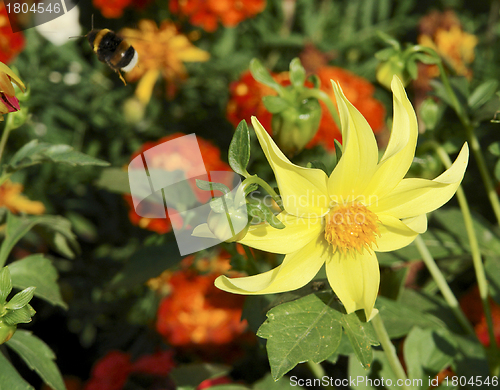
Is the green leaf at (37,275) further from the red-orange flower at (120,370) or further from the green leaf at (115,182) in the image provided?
the red-orange flower at (120,370)

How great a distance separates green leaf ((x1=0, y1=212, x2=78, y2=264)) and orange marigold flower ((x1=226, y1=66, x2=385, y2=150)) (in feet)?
1.66

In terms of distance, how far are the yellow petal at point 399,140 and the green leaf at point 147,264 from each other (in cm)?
43

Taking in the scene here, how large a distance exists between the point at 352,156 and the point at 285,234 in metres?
0.13

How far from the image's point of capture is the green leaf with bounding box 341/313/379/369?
543 mm

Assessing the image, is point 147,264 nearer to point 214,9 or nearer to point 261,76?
point 261,76

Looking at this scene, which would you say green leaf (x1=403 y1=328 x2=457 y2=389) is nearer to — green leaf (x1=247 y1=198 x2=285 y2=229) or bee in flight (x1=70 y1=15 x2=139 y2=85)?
green leaf (x1=247 y1=198 x2=285 y2=229)

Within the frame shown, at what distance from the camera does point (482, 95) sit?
36.2 inches

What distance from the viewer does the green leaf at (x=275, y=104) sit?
0.76 m

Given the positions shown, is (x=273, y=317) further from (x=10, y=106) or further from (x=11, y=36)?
(x=11, y=36)

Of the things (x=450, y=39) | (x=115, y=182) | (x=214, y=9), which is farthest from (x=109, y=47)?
(x=450, y=39)

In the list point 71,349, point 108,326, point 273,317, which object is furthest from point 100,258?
point 273,317

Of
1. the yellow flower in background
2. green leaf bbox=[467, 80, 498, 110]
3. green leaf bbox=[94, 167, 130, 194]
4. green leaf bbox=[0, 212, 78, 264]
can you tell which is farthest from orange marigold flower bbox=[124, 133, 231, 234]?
green leaf bbox=[467, 80, 498, 110]

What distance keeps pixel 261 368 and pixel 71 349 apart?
71cm

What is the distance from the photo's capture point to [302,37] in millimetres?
1810
